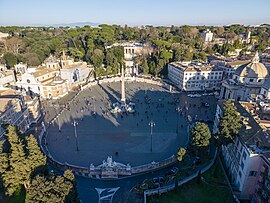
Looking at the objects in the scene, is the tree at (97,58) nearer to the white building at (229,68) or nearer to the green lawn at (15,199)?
the white building at (229,68)

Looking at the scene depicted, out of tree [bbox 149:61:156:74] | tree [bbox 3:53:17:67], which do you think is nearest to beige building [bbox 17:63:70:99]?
tree [bbox 3:53:17:67]

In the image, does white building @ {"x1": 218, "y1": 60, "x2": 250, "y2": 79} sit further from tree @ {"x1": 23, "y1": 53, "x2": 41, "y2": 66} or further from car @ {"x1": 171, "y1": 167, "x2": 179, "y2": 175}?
tree @ {"x1": 23, "y1": 53, "x2": 41, "y2": 66}

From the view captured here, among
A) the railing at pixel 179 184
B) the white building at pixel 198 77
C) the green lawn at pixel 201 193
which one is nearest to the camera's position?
the green lawn at pixel 201 193

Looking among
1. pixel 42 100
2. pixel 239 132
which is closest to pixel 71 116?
pixel 42 100

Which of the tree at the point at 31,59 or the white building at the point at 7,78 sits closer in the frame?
the white building at the point at 7,78

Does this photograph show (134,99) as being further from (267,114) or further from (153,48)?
(153,48)

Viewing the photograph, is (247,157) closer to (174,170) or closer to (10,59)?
(174,170)

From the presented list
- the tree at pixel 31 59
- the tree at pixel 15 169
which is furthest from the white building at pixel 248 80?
the tree at pixel 31 59

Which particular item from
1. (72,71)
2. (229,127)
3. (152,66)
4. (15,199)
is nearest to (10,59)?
(72,71)
